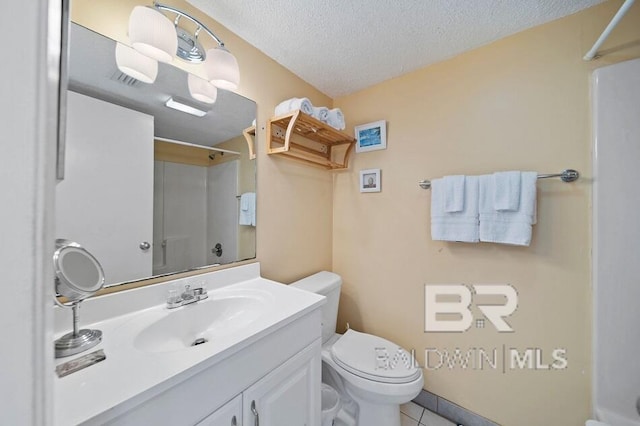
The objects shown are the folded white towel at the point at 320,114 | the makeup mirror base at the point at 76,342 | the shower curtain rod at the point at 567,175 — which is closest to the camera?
the makeup mirror base at the point at 76,342

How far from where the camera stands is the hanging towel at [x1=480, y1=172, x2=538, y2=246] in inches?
42.9

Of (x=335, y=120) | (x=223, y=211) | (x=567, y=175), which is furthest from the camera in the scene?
(x=335, y=120)

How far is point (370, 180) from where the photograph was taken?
1.66 metres

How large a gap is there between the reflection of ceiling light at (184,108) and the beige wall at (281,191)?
164mm

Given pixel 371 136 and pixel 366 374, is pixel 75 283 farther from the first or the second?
pixel 371 136

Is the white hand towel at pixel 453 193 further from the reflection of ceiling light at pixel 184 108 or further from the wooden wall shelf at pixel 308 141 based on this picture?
the reflection of ceiling light at pixel 184 108

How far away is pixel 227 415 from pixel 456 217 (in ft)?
4.40

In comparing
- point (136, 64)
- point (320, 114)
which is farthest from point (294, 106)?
point (136, 64)

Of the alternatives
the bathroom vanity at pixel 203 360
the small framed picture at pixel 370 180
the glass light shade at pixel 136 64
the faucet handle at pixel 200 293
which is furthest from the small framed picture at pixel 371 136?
the faucet handle at pixel 200 293

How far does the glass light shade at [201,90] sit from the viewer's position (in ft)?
3.36

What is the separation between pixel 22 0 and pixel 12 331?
362 millimetres

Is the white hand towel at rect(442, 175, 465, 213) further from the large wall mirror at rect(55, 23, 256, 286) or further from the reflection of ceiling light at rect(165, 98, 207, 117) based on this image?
the reflection of ceiling light at rect(165, 98, 207, 117)

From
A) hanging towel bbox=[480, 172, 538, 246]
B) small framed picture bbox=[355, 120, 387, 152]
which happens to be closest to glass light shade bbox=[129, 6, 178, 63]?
small framed picture bbox=[355, 120, 387, 152]

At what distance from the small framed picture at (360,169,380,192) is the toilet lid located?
3.25 feet
